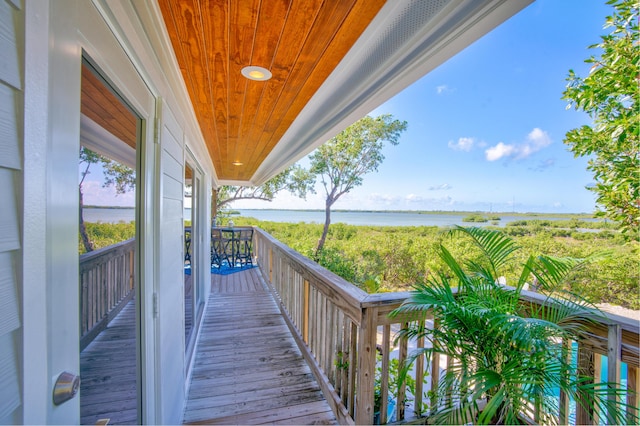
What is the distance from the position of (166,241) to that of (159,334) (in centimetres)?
50

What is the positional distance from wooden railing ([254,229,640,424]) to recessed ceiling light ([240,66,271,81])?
4.79 ft

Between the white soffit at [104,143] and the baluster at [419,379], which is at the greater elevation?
the white soffit at [104,143]

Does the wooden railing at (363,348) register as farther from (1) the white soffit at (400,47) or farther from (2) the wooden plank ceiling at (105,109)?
(2) the wooden plank ceiling at (105,109)

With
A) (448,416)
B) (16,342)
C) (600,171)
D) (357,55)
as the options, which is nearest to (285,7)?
(357,55)

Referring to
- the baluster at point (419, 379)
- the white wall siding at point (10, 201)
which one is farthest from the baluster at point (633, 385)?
the white wall siding at point (10, 201)

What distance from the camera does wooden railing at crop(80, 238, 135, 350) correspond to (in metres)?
0.81

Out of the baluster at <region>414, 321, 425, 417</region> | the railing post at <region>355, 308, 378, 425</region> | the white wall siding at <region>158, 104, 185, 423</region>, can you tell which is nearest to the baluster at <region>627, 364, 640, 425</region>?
the baluster at <region>414, 321, 425, 417</region>

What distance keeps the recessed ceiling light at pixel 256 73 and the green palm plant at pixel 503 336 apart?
1.50 meters

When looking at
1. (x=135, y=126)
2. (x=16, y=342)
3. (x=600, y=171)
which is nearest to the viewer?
(x=16, y=342)

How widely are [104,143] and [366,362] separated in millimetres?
1639

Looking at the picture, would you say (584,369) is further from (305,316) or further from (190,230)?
(190,230)

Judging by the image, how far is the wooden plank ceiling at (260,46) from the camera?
1142 mm

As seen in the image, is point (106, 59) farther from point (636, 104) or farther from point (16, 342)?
point (636, 104)

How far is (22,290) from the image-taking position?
1.67ft
